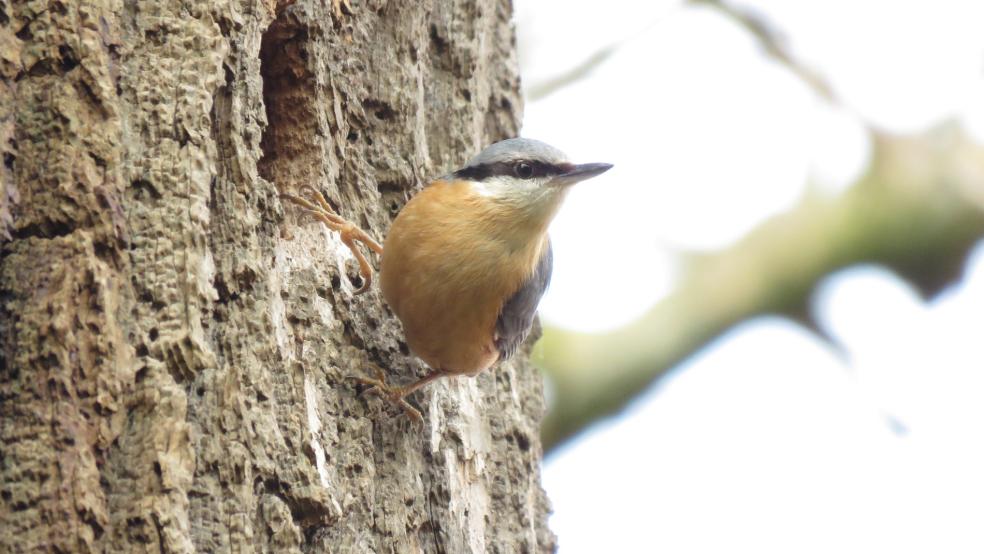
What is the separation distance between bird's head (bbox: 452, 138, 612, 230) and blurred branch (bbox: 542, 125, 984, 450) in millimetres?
2248

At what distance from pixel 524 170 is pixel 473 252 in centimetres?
34

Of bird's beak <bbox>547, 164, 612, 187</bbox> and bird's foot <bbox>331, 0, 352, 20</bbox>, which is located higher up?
bird's foot <bbox>331, 0, 352, 20</bbox>

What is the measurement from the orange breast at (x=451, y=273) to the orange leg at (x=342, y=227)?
0.06 m

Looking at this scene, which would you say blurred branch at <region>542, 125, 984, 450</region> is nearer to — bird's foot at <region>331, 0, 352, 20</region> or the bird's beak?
the bird's beak

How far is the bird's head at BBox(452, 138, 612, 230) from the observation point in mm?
3689

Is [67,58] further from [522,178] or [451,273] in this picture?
[522,178]

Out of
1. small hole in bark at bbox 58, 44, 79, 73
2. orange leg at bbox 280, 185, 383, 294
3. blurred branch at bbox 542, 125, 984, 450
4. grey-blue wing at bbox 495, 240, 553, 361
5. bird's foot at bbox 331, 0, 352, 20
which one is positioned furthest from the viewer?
blurred branch at bbox 542, 125, 984, 450

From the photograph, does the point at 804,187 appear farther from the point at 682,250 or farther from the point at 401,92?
the point at 401,92

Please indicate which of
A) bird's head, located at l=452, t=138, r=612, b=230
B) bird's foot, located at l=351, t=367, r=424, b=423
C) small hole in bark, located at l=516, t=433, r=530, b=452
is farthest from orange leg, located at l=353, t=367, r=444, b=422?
bird's head, located at l=452, t=138, r=612, b=230

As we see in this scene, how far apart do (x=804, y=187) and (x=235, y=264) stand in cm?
414

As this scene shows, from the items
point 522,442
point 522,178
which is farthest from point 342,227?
point 522,442

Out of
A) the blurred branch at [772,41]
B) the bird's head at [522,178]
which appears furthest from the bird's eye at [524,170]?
the blurred branch at [772,41]

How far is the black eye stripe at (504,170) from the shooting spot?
3.69m

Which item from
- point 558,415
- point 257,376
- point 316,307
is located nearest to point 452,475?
point 316,307
